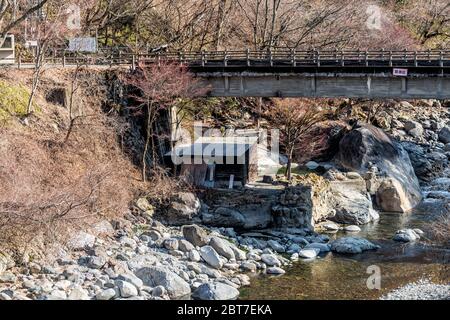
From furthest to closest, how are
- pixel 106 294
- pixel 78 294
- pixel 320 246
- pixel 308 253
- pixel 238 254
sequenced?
pixel 320 246
pixel 308 253
pixel 238 254
pixel 106 294
pixel 78 294

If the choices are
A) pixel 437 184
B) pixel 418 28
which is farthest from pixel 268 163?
pixel 418 28

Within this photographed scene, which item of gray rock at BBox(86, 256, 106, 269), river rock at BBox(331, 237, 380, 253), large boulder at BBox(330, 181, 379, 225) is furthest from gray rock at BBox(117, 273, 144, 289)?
large boulder at BBox(330, 181, 379, 225)

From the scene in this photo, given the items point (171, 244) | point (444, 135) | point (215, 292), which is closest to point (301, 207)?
point (171, 244)

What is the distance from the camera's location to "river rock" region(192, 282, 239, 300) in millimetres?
21809

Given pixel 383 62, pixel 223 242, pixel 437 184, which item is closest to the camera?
pixel 223 242

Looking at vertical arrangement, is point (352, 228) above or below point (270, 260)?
above

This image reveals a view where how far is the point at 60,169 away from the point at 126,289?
10785mm

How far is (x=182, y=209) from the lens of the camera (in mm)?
31781

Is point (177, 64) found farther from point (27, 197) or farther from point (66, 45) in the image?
point (27, 197)

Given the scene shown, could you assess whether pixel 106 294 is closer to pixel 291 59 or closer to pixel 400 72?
pixel 291 59

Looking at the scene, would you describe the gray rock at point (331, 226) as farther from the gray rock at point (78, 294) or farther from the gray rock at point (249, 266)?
the gray rock at point (78, 294)

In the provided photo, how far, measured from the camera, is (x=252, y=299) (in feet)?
72.8

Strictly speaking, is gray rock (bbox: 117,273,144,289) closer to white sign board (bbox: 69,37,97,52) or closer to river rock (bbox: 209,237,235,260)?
river rock (bbox: 209,237,235,260)
